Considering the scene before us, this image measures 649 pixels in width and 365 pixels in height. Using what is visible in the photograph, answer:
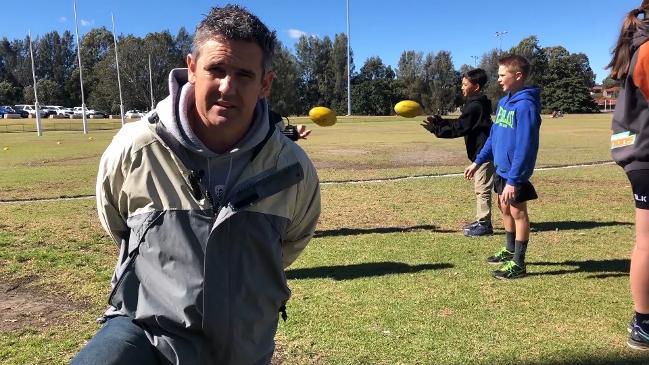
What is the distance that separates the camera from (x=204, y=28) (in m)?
2.11

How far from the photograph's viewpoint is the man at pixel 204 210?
2.00 meters

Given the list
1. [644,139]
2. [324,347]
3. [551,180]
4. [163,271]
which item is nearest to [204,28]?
[163,271]

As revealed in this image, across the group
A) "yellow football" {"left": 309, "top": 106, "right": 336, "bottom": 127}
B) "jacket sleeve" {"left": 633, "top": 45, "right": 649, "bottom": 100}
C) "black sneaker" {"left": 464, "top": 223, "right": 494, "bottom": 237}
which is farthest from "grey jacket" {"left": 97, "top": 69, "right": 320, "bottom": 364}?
"black sneaker" {"left": 464, "top": 223, "right": 494, "bottom": 237}

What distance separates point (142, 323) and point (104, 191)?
54cm

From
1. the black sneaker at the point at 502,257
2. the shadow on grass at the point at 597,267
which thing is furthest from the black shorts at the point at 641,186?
the black sneaker at the point at 502,257

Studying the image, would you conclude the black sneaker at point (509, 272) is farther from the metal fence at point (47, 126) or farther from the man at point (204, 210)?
the metal fence at point (47, 126)

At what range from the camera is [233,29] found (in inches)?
80.5

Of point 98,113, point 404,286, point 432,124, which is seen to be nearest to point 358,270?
point 404,286

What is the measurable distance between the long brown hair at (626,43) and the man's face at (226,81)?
2.73 meters

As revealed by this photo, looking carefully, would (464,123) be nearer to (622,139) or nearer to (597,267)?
(597,267)

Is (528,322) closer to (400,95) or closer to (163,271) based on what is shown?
(163,271)

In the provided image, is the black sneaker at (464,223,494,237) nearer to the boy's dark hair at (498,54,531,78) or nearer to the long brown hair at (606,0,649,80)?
the boy's dark hair at (498,54,531,78)

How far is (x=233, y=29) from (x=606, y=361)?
128 inches

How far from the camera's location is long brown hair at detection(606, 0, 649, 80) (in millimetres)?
3588
